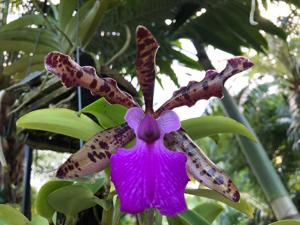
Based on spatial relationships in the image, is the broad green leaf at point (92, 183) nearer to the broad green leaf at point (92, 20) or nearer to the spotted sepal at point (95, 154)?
the spotted sepal at point (95, 154)

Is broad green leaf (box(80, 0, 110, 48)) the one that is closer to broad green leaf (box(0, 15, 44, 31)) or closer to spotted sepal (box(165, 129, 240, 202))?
broad green leaf (box(0, 15, 44, 31))

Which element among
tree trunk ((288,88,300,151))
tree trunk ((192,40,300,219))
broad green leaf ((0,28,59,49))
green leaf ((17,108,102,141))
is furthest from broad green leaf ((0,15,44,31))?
tree trunk ((288,88,300,151))

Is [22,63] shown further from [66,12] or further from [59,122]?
[59,122]

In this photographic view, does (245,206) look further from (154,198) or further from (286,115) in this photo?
(286,115)

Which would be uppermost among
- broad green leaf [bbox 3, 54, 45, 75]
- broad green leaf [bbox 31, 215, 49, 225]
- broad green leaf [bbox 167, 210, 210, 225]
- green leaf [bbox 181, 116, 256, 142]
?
broad green leaf [bbox 3, 54, 45, 75]

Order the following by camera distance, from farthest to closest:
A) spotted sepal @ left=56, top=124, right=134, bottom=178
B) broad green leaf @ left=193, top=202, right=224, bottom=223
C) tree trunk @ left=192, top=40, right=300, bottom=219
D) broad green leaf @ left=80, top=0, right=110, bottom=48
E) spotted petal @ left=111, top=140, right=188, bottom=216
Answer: tree trunk @ left=192, top=40, right=300, bottom=219
broad green leaf @ left=80, top=0, right=110, bottom=48
broad green leaf @ left=193, top=202, right=224, bottom=223
spotted sepal @ left=56, top=124, right=134, bottom=178
spotted petal @ left=111, top=140, right=188, bottom=216

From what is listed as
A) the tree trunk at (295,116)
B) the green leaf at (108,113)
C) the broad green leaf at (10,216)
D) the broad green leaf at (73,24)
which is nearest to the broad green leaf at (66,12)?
the broad green leaf at (73,24)
